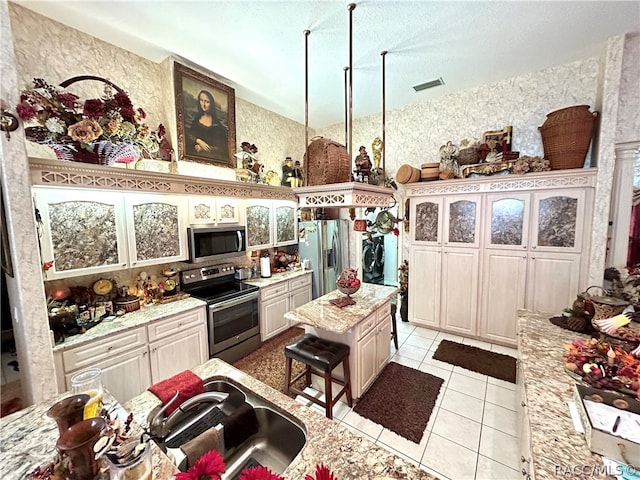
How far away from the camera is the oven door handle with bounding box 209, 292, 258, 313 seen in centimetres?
281

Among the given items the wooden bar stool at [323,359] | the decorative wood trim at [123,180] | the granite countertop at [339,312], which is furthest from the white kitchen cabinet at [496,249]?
the decorative wood trim at [123,180]

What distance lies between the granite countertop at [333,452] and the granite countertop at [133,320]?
117cm

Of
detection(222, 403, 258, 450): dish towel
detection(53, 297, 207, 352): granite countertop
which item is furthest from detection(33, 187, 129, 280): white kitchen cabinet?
detection(222, 403, 258, 450): dish towel

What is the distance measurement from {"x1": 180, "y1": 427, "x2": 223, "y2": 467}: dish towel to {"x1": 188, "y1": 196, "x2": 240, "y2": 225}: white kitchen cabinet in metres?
2.35

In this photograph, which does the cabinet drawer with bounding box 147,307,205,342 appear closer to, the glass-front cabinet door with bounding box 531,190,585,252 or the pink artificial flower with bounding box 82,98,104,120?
the pink artificial flower with bounding box 82,98,104,120

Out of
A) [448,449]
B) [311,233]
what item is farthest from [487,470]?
[311,233]

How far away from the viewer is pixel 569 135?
A: 2.69 m

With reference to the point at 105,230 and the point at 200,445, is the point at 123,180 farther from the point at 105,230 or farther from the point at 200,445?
the point at 200,445

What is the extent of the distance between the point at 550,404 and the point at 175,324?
9.47 ft

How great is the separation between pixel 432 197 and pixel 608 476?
309 centimetres

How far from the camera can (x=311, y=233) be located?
13.9 ft

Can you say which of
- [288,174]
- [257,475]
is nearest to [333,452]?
[257,475]

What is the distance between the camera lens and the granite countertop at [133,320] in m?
1.95

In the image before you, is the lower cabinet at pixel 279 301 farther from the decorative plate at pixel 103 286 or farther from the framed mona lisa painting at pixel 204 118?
the framed mona lisa painting at pixel 204 118
